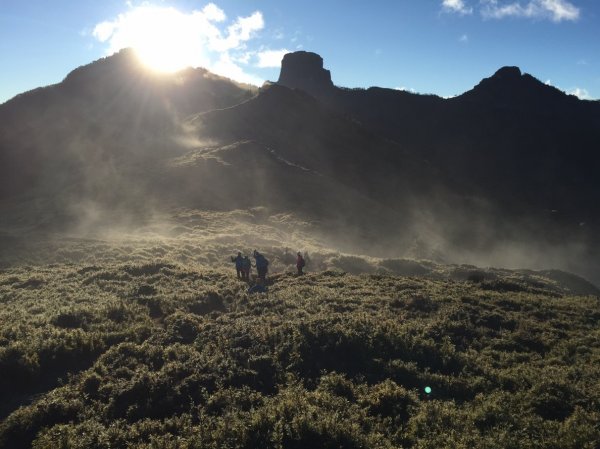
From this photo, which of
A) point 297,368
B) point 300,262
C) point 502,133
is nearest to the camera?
point 297,368

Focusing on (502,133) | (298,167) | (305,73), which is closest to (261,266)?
(298,167)

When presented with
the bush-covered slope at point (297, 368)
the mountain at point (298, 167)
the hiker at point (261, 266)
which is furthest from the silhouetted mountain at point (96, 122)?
the bush-covered slope at point (297, 368)

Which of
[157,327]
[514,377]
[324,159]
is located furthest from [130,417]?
[324,159]

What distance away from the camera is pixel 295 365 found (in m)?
14.5

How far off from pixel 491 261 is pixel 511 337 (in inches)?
1891

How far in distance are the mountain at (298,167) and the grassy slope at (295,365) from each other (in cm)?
3167

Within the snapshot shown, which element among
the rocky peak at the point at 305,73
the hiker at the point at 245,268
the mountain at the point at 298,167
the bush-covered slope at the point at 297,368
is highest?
the rocky peak at the point at 305,73

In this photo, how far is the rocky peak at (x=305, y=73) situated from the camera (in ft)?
549

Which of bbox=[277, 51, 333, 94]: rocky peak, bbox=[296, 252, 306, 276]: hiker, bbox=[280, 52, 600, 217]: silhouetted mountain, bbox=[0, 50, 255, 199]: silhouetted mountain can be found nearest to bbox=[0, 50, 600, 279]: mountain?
bbox=[0, 50, 255, 199]: silhouetted mountain

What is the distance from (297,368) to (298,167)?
6421cm

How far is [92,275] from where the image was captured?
1072 inches

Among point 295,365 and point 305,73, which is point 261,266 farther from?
point 305,73

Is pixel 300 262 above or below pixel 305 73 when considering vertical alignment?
below

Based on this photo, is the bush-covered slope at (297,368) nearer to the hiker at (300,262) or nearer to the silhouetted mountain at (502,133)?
the hiker at (300,262)
